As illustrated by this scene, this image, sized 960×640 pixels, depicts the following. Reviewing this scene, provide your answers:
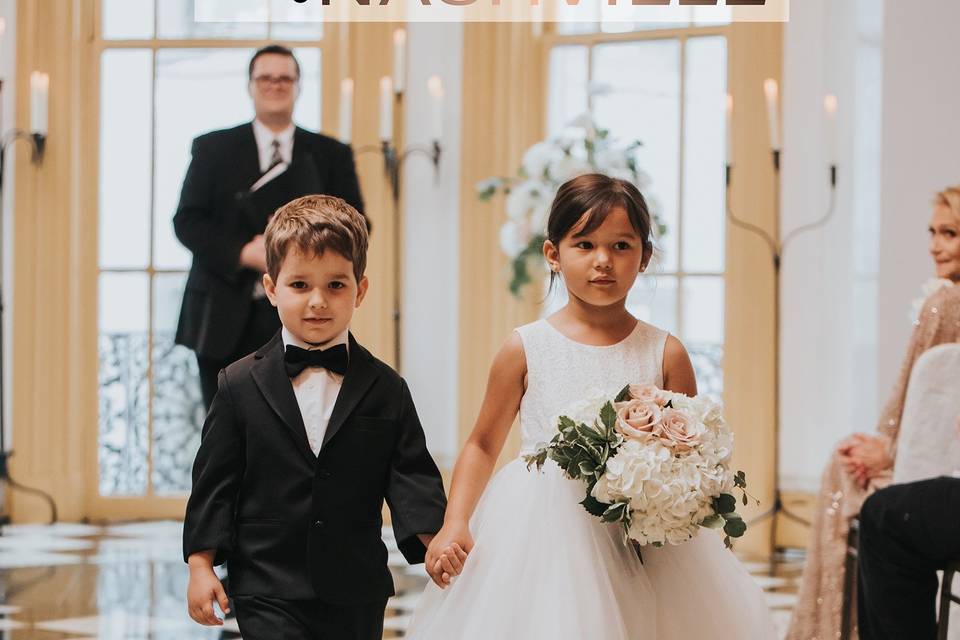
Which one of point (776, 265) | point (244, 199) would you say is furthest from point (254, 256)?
point (776, 265)

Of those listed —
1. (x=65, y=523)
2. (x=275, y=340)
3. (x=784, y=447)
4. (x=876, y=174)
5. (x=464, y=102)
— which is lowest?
(x=65, y=523)

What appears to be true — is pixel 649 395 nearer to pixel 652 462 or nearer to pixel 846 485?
pixel 652 462

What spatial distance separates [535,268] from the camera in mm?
5477

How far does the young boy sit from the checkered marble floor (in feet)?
5.22

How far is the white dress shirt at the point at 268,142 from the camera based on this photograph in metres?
4.23

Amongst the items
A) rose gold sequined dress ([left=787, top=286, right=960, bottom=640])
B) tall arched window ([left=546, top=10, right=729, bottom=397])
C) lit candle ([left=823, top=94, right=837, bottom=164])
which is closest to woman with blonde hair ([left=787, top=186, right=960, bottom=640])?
rose gold sequined dress ([left=787, top=286, right=960, bottom=640])

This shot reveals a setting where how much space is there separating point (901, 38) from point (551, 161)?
1.43 metres

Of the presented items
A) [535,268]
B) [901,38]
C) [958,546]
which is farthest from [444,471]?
[958,546]

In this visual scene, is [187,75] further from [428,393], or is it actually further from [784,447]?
[784,447]

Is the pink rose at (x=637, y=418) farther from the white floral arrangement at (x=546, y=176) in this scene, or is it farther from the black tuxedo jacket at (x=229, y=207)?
the white floral arrangement at (x=546, y=176)

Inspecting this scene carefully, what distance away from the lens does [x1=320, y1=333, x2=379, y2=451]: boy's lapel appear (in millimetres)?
2188

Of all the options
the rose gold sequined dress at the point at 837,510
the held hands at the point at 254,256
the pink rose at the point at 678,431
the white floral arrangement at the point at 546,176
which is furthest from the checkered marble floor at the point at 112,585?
the pink rose at the point at 678,431

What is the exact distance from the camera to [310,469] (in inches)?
85.9

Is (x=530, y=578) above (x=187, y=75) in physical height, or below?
below
